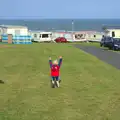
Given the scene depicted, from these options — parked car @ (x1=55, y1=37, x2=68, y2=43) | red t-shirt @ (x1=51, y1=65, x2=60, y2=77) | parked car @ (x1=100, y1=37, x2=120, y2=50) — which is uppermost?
parked car @ (x1=55, y1=37, x2=68, y2=43)

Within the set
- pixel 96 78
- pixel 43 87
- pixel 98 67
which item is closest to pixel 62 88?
pixel 43 87

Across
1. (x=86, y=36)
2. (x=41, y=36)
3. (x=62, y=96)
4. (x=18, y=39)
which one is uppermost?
(x=41, y=36)

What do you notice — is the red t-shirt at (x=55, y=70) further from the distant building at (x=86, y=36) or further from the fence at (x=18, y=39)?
the distant building at (x=86, y=36)

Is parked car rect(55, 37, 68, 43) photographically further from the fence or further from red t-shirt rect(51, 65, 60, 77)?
red t-shirt rect(51, 65, 60, 77)

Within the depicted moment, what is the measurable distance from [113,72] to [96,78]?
337cm

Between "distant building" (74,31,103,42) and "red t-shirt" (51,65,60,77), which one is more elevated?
"distant building" (74,31,103,42)

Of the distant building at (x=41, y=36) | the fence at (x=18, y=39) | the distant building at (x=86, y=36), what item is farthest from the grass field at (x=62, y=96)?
the distant building at (x=86, y=36)

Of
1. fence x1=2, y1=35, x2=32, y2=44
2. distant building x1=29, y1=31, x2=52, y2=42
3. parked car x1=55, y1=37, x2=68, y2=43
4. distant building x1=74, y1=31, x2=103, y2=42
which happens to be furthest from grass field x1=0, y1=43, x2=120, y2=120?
distant building x1=74, y1=31, x2=103, y2=42

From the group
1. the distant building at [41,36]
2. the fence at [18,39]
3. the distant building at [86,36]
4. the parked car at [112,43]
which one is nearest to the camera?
the parked car at [112,43]

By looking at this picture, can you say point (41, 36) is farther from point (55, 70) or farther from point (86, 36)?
point (55, 70)

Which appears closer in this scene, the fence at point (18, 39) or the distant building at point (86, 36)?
the fence at point (18, 39)

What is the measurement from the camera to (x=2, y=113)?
42.9 feet

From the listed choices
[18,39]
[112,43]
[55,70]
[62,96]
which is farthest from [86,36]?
[62,96]

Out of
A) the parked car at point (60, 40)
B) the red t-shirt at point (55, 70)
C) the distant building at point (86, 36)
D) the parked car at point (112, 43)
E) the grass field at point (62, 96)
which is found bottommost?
the grass field at point (62, 96)
